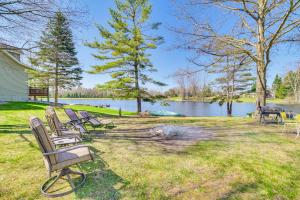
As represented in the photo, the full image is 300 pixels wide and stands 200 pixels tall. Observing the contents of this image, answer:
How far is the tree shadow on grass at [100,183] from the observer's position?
2.82 m

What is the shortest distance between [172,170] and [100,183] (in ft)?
4.62

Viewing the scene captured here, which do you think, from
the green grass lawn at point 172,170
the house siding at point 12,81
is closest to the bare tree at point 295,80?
the green grass lawn at point 172,170

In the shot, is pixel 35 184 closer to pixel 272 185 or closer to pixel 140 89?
pixel 272 185

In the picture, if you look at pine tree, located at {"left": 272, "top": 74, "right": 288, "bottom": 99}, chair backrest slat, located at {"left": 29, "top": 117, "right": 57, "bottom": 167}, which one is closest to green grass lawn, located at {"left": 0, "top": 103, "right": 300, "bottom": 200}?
chair backrest slat, located at {"left": 29, "top": 117, "right": 57, "bottom": 167}

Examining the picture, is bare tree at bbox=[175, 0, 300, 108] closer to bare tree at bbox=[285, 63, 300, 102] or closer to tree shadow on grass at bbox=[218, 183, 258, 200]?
tree shadow on grass at bbox=[218, 183, 258, 200]

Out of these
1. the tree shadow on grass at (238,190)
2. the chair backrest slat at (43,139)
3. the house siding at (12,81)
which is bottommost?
the tree shadow on grass at (238,190)

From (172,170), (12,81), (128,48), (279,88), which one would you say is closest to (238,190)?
(172,170)

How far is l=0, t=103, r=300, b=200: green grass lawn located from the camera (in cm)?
286

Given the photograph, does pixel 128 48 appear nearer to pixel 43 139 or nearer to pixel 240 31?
pixel 240 31

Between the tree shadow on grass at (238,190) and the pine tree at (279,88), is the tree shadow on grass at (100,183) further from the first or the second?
the pine tree at (279,88)

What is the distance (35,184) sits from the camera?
3.12 metres

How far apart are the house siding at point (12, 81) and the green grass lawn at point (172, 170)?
16.2 m

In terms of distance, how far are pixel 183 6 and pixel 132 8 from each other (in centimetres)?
832

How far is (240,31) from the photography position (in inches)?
400
